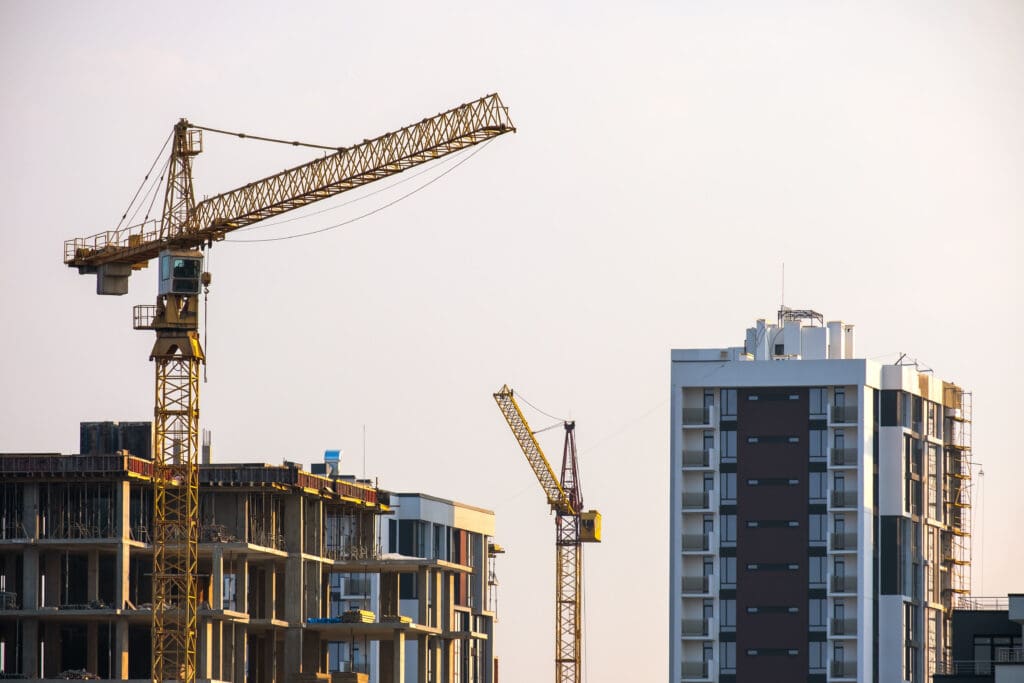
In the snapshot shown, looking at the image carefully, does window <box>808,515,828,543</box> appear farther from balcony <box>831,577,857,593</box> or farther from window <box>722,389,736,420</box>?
window <box>722,389,736,420</box>

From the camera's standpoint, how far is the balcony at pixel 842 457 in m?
195

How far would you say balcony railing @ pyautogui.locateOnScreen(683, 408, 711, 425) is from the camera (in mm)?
196500

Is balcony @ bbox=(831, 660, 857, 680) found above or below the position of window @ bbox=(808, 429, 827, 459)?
below

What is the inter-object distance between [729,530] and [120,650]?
52921mm

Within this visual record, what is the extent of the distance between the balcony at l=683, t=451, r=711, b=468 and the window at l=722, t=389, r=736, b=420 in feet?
9.82

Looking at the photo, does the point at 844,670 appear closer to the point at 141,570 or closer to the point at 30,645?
the point at 141,570

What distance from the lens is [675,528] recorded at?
19700cm

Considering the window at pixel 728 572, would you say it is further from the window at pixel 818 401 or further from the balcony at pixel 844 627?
the window at pixel 818 401

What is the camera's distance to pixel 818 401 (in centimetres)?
19575

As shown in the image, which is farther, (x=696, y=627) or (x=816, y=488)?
(x=816, y=488)

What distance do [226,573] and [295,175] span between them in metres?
24.7

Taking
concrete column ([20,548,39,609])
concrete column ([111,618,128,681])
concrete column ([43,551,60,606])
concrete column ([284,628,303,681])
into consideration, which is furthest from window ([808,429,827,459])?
concrete column ([20,548,39,609])

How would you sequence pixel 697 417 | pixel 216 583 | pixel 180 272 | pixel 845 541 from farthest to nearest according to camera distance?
pixel 697 417, pixel 845 541, pixel 216 583, pixel 180 272

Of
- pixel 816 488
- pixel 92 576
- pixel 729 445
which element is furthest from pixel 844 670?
pixel 92 576
